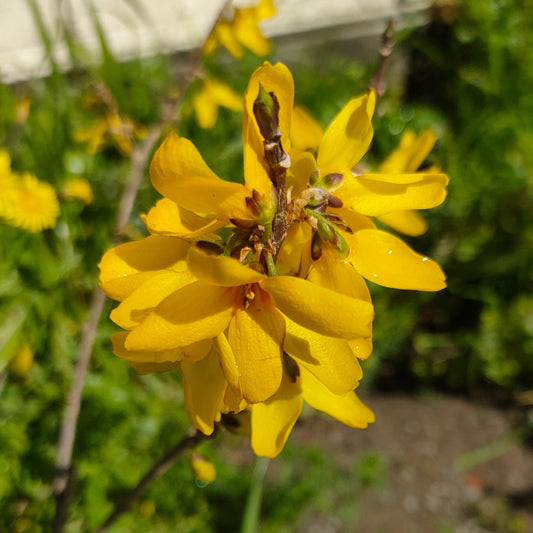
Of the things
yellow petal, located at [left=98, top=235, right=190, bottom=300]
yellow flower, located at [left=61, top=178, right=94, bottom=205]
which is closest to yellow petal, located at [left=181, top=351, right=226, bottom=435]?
yellow petal, located at [left=98, top=235, right=190, bottom=300]

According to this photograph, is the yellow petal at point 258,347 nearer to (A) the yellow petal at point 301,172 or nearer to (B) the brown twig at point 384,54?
(A) the yellow petal at point 301,172

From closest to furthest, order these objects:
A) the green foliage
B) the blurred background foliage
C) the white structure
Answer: the blurred background foliage < the green foliage < the white structure

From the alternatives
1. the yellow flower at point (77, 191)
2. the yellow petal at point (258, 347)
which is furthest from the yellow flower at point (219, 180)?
the yellow flower at point (77, 191)

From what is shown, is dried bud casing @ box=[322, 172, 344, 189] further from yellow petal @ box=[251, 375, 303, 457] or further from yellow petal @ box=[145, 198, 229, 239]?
yellow petal @ box=[251, 375, 303, 457]

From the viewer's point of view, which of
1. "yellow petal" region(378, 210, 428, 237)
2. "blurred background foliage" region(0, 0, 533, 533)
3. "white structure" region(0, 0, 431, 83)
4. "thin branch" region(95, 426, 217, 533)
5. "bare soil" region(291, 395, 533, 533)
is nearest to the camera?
"thin branch" region(95, 426, 217, 533)


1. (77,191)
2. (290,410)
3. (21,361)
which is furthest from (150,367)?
(77,191)


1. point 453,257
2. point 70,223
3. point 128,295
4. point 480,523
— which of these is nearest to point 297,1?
point 453,257

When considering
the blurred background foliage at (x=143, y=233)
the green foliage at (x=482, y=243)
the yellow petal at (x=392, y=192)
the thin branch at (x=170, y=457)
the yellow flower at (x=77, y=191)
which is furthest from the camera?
the green foliage at (x=482, y=243)
